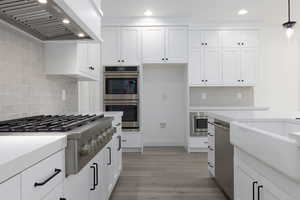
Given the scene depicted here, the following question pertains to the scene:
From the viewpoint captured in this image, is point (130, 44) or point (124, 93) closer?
point (124, 93)

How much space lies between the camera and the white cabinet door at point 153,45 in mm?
5262

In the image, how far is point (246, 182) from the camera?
187 cm

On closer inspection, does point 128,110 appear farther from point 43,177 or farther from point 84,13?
point 43,177

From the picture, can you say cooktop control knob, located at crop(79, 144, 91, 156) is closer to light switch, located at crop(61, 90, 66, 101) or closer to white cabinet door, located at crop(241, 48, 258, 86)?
light switch, located at crop(61, 90, 66, 101)

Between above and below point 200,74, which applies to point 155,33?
above

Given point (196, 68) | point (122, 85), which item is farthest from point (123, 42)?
point (196, 68)

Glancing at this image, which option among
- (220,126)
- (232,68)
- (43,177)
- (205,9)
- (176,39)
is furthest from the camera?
(232,68)

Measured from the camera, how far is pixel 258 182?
1.62 metres

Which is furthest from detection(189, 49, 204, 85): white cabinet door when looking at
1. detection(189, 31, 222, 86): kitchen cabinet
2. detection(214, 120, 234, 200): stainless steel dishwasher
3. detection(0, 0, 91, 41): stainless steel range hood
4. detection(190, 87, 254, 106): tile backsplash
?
detection(0, 0, 91, 41): stainless steel range hood

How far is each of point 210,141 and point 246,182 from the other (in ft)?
5.19

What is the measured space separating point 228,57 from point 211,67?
0.41 m

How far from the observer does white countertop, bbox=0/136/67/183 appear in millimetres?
776

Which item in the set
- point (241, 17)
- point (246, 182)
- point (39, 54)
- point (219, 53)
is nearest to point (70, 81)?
point (39, 54)

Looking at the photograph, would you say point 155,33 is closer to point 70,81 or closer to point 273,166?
point 70,81
